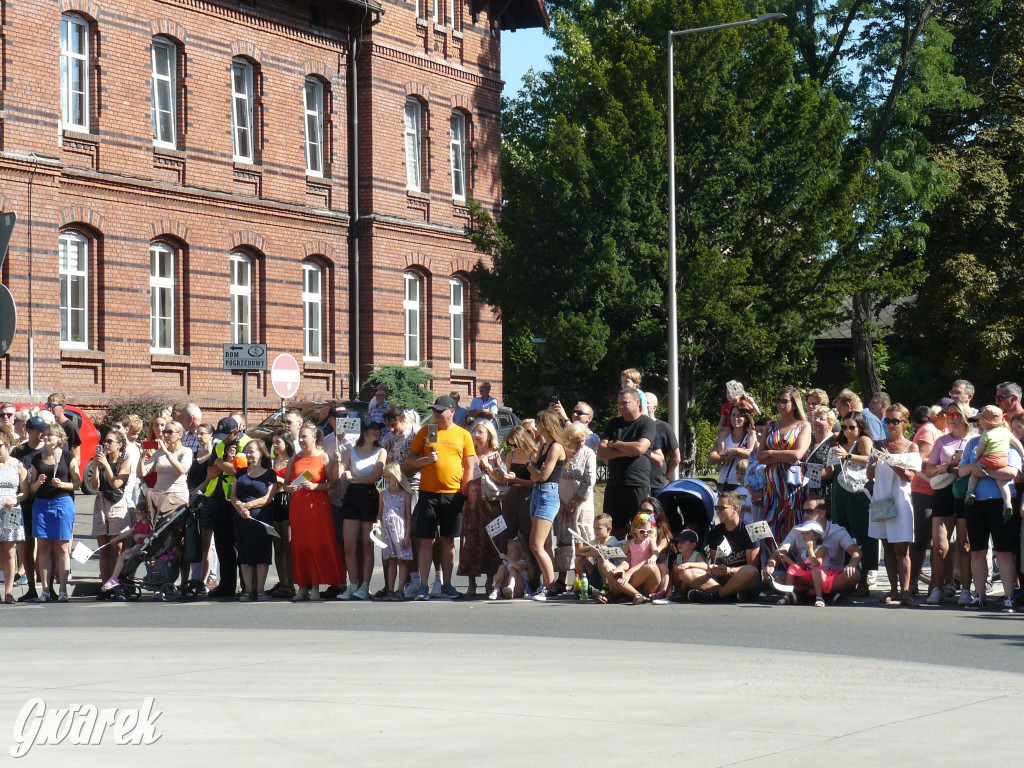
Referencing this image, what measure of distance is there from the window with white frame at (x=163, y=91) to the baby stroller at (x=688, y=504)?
18034 mm

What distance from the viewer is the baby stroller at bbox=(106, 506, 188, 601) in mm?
15531

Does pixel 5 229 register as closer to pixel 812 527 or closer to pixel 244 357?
pixel 812 527

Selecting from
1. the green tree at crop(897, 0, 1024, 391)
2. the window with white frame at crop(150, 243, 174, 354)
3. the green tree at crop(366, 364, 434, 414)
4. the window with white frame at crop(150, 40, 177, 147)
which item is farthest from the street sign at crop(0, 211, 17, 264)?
the green tree at crop(897, 0, 1024, 391)

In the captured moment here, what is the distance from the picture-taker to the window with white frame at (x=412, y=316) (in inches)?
1426

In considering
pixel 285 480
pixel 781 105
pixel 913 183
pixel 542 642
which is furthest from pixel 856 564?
pixel 913 183

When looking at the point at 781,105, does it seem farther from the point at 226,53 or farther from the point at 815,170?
the point at 226,53

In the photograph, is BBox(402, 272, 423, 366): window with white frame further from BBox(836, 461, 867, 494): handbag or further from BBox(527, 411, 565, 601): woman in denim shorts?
BBox(836, 461, 867, 494): handbag

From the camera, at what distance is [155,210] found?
29.8 m

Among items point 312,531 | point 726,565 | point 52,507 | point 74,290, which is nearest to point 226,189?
point 74,290

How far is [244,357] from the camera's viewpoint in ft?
74.0

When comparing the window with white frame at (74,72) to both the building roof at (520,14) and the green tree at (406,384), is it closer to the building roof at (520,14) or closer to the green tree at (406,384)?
the green tree at (406,384)

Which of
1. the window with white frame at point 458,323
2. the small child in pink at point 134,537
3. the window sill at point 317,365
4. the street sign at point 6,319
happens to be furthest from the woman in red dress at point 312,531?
the window with white frame at point 458,323

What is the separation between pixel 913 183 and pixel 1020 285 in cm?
587

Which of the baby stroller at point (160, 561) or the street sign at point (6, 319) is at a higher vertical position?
the street sign at point (6, 319)
